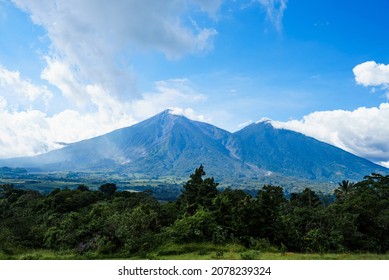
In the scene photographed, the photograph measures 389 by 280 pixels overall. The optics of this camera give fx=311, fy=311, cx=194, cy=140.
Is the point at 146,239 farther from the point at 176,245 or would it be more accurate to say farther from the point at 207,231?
the point at 207,231

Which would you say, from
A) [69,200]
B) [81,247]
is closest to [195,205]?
[81,247]

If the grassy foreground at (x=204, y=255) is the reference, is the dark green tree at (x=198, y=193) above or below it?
above

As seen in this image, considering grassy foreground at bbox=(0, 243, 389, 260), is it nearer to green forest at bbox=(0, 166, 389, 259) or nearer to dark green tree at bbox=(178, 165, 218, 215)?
green forest at bbox=(0, 166, 389, 259)

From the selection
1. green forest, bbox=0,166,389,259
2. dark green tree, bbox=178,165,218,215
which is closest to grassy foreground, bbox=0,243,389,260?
green forest, bbox=0,166,389,259

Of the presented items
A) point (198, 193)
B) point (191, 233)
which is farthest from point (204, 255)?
point (198, 193)

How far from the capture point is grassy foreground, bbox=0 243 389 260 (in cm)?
1133

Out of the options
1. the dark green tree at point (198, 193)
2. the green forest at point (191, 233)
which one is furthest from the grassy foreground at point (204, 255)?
the dark green tree at point (198, 193)

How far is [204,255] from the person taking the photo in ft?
40.4

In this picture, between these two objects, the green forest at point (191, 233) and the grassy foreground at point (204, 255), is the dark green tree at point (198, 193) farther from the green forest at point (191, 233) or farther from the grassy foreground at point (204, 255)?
the grassy foreground at point (204, 255)

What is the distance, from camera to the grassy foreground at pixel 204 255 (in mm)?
11328

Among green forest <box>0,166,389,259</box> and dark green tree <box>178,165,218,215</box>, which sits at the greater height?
dark green tree <box>178,165,218,215</box>

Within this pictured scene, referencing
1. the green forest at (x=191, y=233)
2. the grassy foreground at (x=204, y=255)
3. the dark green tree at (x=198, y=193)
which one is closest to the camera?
the grassy foreground at (x=204, y=255)

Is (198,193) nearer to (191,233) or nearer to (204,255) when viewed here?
(191,233)

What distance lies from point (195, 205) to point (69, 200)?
1450 centimetres
